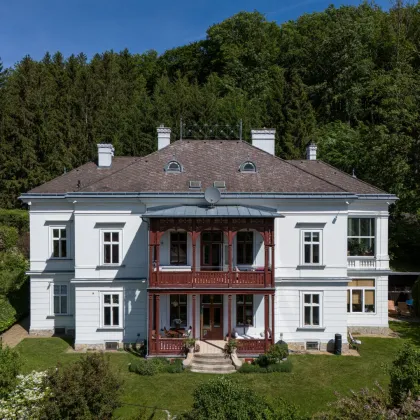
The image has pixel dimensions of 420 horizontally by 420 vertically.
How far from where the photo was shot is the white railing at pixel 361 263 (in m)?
22.7

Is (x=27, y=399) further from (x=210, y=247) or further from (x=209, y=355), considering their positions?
(x=210, y=247)

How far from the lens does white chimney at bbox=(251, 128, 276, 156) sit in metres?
24.4

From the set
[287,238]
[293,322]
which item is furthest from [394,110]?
[293,322]

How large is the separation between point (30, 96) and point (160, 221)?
104 ft

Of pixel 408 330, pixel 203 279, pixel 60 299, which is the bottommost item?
pixel 408 330

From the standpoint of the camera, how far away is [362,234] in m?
22.9

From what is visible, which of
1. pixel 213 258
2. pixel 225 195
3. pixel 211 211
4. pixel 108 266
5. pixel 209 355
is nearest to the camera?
pixel 209 355

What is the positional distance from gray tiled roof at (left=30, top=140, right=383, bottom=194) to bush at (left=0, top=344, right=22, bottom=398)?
950 cm

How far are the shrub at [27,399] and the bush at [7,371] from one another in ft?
0.93

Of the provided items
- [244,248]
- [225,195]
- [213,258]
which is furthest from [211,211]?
[244,248]

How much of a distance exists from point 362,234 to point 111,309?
45.3ft

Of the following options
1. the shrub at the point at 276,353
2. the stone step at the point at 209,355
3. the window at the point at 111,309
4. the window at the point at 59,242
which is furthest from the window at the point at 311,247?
the window at the point at 59,242

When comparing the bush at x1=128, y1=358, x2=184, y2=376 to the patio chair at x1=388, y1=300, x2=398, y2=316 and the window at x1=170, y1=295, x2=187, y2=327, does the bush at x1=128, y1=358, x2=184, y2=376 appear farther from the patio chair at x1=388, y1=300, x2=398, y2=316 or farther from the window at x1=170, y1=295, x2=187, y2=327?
the patio chair at x1=388, y1=300, x2=398, y2=316

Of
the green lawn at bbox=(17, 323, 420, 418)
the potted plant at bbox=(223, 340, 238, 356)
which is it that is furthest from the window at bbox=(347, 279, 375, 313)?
the potted plant at bbox=(223, 340, 238, 356)
